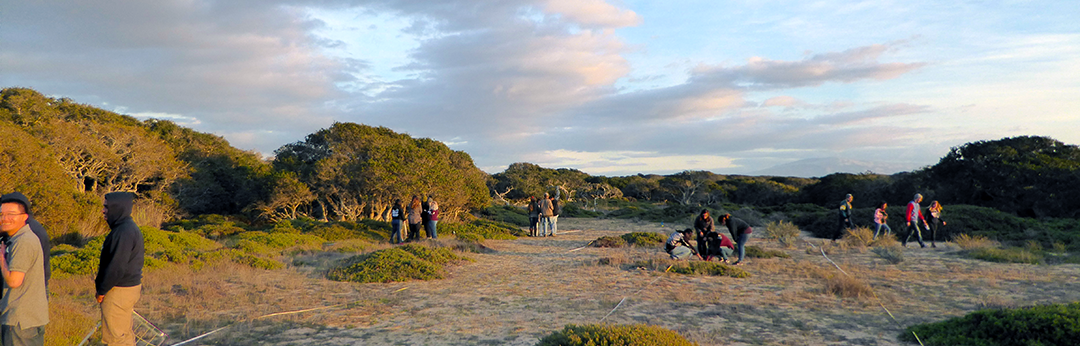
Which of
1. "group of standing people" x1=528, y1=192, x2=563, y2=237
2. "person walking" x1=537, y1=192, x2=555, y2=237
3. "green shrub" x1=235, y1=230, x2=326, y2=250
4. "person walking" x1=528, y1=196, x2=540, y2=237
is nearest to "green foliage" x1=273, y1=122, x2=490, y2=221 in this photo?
"person walking" x1=528, y1=196, x2=540, y2=237

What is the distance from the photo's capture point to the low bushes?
33.2 ft

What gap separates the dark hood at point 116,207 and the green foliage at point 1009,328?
7.79 m

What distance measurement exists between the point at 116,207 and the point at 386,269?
21.0ft

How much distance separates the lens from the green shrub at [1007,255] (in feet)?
39.5

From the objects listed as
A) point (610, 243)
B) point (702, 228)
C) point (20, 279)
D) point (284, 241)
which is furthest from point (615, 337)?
point (284, 241)

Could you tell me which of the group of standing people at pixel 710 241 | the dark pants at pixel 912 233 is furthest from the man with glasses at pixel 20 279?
the dark pants at pixel 912 233

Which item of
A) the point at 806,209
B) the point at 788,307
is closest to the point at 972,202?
the point at 806,209

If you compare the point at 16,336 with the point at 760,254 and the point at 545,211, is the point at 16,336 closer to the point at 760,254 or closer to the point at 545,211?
the point at 760,254

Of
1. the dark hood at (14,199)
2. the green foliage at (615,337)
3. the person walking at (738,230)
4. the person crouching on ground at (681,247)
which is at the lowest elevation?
the person crouching on ground at (681,247)

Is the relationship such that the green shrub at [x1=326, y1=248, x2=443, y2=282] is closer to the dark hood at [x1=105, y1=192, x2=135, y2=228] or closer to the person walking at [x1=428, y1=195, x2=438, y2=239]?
the person walking at [x1=428, y1=195, x2=438, y2=239]

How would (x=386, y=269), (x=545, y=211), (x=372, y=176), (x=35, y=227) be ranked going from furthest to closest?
(x=372, y=176) < (x=545, y=211) < (x=386, y=269) < (x=35, y=227)

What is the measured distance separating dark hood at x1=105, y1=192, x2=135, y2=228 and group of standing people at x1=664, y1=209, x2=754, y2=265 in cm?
981

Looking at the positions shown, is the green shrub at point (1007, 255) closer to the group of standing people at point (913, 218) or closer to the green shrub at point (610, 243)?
the group of standing people at point (913, 218)

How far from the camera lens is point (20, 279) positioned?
3.71m
